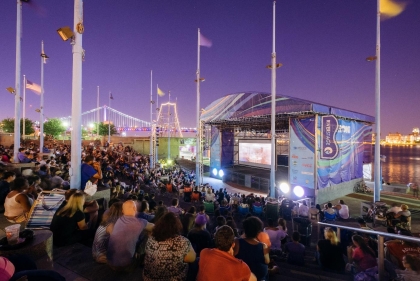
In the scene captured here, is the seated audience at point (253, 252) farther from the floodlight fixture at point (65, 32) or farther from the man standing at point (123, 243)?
the floodlight fixture at point (65, 32)

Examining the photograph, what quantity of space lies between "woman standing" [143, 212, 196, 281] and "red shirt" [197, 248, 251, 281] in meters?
0.27

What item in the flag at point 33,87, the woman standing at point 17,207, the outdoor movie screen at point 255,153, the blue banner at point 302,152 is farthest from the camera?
the outdoor movie screen at point 255,153

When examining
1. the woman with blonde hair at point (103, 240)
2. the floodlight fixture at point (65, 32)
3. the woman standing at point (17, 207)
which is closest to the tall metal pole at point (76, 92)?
the floodlight fixture at point (65, 32)

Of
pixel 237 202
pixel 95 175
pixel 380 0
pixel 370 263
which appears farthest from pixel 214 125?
pixel 370 263

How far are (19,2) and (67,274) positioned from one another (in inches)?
442

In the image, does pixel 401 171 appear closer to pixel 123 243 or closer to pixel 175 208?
pixel 175 208

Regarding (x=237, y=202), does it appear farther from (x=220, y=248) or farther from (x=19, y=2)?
(x=19, y=2)

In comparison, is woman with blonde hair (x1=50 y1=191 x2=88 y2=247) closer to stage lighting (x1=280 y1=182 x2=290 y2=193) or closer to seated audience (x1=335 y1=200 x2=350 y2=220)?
seated audience (x1=335 y1=200 x2=350 y2=220)

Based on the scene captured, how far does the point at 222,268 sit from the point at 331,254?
11.0 feet

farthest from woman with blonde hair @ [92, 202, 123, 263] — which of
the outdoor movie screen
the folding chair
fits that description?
the outdoor movie screen

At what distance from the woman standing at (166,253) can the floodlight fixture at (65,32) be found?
14.8 feet

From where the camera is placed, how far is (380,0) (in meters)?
9.78

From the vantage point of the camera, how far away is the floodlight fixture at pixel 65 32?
178 inches

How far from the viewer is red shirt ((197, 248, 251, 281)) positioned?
215cm
